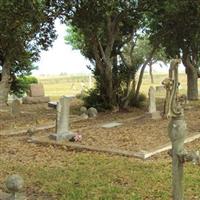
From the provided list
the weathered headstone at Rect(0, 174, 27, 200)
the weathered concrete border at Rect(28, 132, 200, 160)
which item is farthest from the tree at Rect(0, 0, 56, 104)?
the weathered headstone at Rect(0, 174, 27, 200)

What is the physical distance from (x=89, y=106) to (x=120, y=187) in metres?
12.7

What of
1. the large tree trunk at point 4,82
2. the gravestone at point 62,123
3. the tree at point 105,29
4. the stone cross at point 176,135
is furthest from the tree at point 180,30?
the stone cross at point 176,135

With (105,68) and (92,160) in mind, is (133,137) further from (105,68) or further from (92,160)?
(105,68)

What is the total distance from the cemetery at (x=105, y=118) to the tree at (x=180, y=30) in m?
0.05

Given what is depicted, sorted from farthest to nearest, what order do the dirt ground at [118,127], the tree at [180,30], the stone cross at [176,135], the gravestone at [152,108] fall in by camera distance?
the tree at [180,30], the gravestone at [152,108], the dirt ground at [118,127], the stone cross at [176,135]

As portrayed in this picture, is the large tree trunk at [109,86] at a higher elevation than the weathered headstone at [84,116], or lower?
higher

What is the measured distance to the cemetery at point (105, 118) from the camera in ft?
24.1

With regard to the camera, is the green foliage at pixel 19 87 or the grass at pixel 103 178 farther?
the green foliage at pixel 19 87

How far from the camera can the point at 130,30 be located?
20812 millimetres

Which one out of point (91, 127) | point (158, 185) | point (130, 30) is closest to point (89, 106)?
point (130, 30)

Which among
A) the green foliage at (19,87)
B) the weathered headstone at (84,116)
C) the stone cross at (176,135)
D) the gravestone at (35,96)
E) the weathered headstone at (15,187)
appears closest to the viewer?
the stone cross at (176,135)

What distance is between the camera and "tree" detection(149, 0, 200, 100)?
18.1 meters

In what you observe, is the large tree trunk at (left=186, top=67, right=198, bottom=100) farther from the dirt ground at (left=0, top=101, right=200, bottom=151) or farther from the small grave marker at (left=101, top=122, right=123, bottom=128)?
the small grave marker at (left=101, top=122, right=123, bottom=128)

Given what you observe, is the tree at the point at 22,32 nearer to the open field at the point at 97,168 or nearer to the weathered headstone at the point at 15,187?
the open field at the point at 97,168
